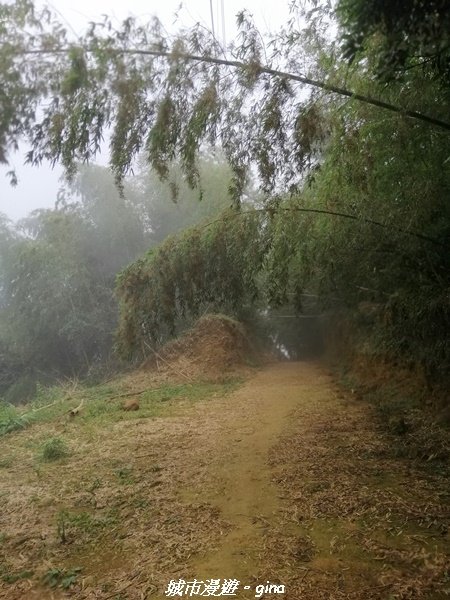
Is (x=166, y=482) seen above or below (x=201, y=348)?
below

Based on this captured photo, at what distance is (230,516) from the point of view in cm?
359

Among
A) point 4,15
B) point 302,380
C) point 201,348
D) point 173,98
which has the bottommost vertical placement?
point 302,380

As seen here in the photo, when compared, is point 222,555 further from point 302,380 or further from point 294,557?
point 302,380

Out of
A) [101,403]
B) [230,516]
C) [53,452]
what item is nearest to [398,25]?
[230,516]

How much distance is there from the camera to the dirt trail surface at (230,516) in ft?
8.87

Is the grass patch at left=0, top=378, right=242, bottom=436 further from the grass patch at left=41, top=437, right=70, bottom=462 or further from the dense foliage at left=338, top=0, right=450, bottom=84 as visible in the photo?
the dense foliage at left=338, top=0, right=450, bottom=84

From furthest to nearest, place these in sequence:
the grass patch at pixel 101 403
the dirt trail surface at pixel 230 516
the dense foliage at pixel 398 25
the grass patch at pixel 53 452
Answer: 1. the grass patch at pixel 101 403
2. the grass patch at pixel 53 452
3. the dirt trail surface at pixel 230 516
4. the dense foliage at pixel 398 25

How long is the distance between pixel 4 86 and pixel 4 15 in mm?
515

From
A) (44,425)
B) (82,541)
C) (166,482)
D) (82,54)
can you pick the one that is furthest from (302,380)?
(82,54)

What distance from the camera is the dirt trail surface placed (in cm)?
271

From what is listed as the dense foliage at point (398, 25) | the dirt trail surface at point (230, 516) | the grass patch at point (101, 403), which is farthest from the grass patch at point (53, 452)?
the dense foliage at point (398, 25)

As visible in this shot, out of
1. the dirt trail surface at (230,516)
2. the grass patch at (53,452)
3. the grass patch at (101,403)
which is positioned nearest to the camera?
the dirt trail surface at (230,516)

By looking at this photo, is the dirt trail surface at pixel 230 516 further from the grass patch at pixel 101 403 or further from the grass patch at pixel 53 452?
the grass patch at pixel 101 403

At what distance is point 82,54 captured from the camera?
3369 millimetres
